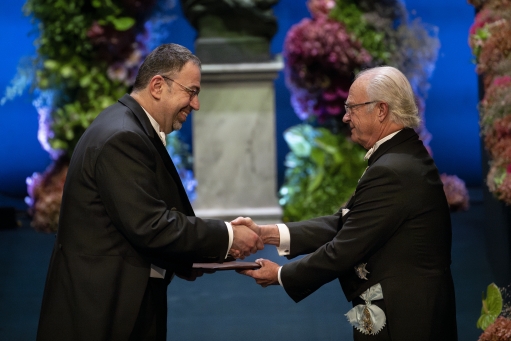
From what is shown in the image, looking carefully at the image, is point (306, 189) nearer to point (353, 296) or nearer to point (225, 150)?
point (225, 150)

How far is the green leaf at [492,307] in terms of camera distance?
3.21 metres

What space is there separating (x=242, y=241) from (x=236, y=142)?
11.9ft

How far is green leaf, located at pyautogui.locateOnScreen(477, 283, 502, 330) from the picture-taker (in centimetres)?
321

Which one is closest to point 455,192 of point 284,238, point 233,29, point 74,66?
point 233,29

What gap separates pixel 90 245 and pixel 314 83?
4247 mm

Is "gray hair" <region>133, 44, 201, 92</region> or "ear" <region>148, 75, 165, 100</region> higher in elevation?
"gray hair" <region>133, 44, 201, 92</region>

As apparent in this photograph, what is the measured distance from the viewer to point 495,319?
318 cm

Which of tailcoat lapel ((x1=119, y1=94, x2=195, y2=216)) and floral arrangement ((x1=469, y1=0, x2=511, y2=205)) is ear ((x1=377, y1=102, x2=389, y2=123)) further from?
floral arrangement ((x1=469, y1=0, x2=511, y2=205))

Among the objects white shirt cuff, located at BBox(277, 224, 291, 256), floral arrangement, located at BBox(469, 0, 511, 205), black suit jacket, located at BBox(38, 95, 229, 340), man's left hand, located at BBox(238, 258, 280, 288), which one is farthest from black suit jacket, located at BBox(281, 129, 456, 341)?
floral arrangement, located at BBox(469, 0, 511, 205)

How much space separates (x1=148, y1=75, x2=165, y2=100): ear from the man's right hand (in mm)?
519

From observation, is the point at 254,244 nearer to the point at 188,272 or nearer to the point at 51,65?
the point at 188,272

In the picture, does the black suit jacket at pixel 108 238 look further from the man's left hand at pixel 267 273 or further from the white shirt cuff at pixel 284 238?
the white shirt cuff at pixel 284 238

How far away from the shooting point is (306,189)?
6.55m

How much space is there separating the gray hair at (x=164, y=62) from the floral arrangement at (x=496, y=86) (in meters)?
1.81
